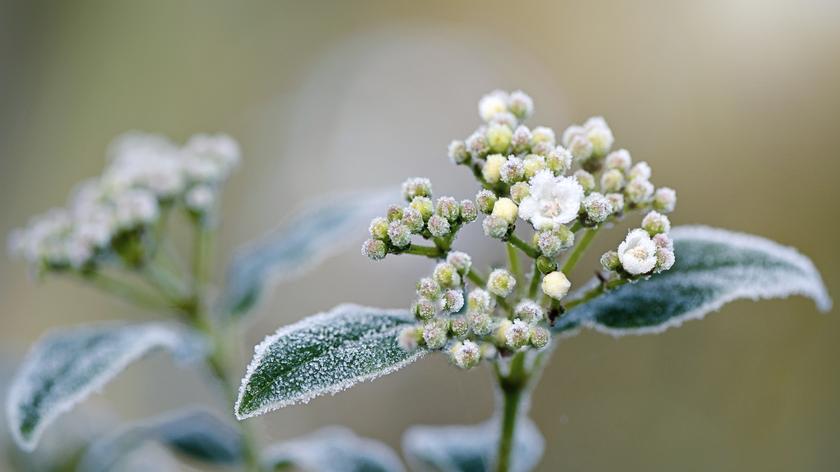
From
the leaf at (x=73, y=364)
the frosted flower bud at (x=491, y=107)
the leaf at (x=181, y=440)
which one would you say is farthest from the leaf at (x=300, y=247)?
the frosted flower bud at (x=491, y=107)

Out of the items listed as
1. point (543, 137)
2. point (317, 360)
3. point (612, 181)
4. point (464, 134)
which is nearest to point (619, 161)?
point (612, 181)

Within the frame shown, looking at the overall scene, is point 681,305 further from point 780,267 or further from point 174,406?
point 174,406

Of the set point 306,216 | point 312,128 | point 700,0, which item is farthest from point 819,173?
point 312,128

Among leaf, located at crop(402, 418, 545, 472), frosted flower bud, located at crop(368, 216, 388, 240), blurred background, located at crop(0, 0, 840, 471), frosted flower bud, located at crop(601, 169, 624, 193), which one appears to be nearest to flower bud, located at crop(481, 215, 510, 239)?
frosted flower bud, located at crop(368, 216, 388, 240)

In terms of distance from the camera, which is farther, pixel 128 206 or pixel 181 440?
pixel 181 440

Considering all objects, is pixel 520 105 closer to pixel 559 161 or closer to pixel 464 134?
pixel 559 161

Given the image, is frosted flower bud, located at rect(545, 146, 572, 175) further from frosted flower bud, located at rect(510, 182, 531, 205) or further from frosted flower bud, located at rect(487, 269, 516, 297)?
frosted flower bud, located at rect(487, 269, 516, 297)
